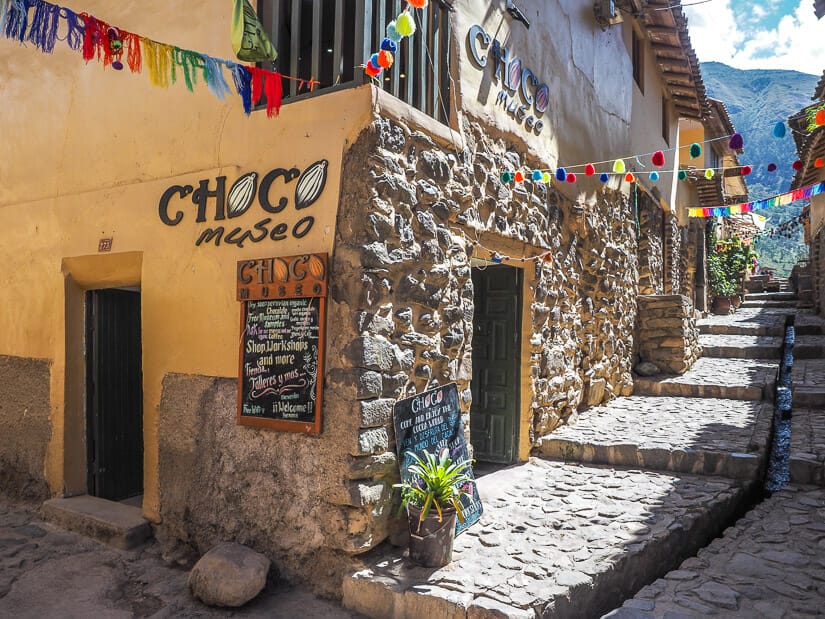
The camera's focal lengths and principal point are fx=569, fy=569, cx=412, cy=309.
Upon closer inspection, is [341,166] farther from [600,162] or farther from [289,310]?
[600,162]

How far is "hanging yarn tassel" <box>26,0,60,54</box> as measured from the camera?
302cm

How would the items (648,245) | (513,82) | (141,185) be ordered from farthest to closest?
(648,245), (513,82), (141,185)

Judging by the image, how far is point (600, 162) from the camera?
7004 mm

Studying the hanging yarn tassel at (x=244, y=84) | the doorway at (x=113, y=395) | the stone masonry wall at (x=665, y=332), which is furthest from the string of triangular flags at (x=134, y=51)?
the stone masonry wall at (x=665, y=332)

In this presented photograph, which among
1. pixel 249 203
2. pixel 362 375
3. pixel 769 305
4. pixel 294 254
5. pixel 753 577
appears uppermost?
pixel 249 203

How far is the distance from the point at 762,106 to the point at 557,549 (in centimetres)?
11031

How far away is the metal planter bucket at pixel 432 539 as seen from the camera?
3.24m

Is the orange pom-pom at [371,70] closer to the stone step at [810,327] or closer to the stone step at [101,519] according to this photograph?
the stone step at [101,519]

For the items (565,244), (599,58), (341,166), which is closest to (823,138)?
(599,58)

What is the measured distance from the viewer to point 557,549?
11.4 feet

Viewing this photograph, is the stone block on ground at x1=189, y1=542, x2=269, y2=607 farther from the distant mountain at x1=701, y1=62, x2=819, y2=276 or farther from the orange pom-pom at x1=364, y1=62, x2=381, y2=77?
the distant mountain at x1=701, y1=62, x2=819, y2=276

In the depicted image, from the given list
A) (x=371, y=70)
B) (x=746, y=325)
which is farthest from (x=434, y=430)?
(x=746, y=325)

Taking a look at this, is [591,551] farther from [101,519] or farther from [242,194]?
[101,519]

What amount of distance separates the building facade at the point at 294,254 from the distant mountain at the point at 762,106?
66.0 meters
